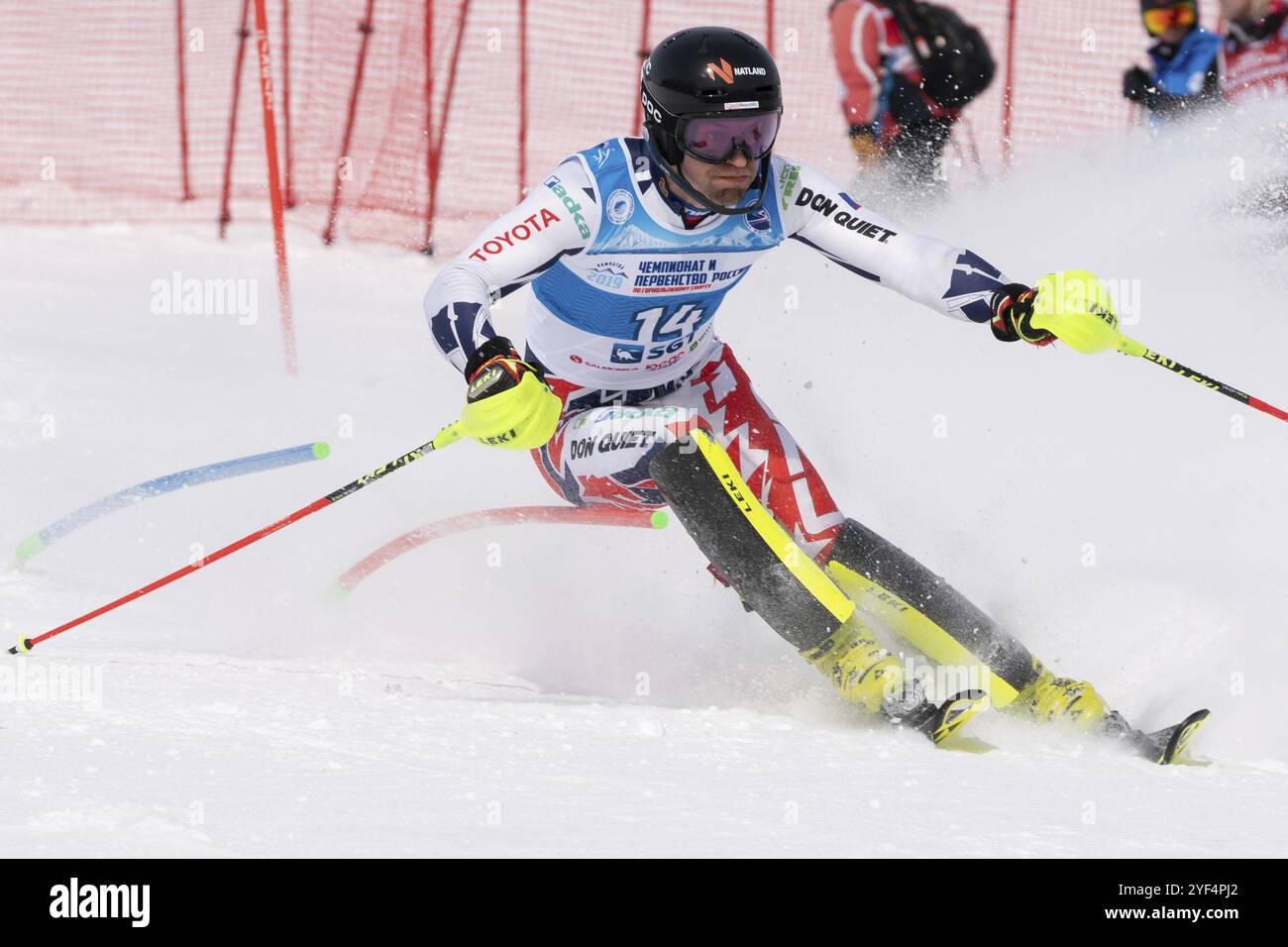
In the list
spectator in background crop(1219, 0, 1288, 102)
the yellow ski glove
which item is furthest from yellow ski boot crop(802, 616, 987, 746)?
spectator in background crop(1219, 0, 1288, 102)

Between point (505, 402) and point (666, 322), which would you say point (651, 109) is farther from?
point (505, 402)

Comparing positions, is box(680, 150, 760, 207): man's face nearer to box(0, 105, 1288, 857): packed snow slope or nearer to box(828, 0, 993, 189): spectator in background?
box(0, 105, 1288, 857): packed snow slope

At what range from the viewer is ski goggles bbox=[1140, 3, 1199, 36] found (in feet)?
24.7

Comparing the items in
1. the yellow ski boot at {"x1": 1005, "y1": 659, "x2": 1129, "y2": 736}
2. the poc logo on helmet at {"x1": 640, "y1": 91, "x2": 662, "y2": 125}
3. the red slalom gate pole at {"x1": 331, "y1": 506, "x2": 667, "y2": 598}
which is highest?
the poc logo on helmet at {"x1": 640, "y1": 91, "x2": 662, "y2": 125}

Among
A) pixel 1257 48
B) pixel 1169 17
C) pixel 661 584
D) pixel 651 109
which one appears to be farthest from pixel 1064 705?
pixel 1169 17

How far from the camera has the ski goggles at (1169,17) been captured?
24.7 ft

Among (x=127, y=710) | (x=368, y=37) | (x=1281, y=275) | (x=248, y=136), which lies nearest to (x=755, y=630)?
(x=127, y=710)

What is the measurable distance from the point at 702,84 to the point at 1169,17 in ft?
14.7

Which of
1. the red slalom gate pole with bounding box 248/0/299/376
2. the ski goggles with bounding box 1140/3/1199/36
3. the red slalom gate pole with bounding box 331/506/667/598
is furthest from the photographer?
the red slalom gate pole with bounding box 248/0/299/376

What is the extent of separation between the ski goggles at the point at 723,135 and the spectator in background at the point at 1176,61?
4058 millimetres

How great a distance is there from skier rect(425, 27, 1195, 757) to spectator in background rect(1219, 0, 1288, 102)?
3536mm

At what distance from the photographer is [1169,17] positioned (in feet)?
24.8

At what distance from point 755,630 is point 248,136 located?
8.86 metres

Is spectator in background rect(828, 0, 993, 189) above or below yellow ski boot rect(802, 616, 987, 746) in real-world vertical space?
above
